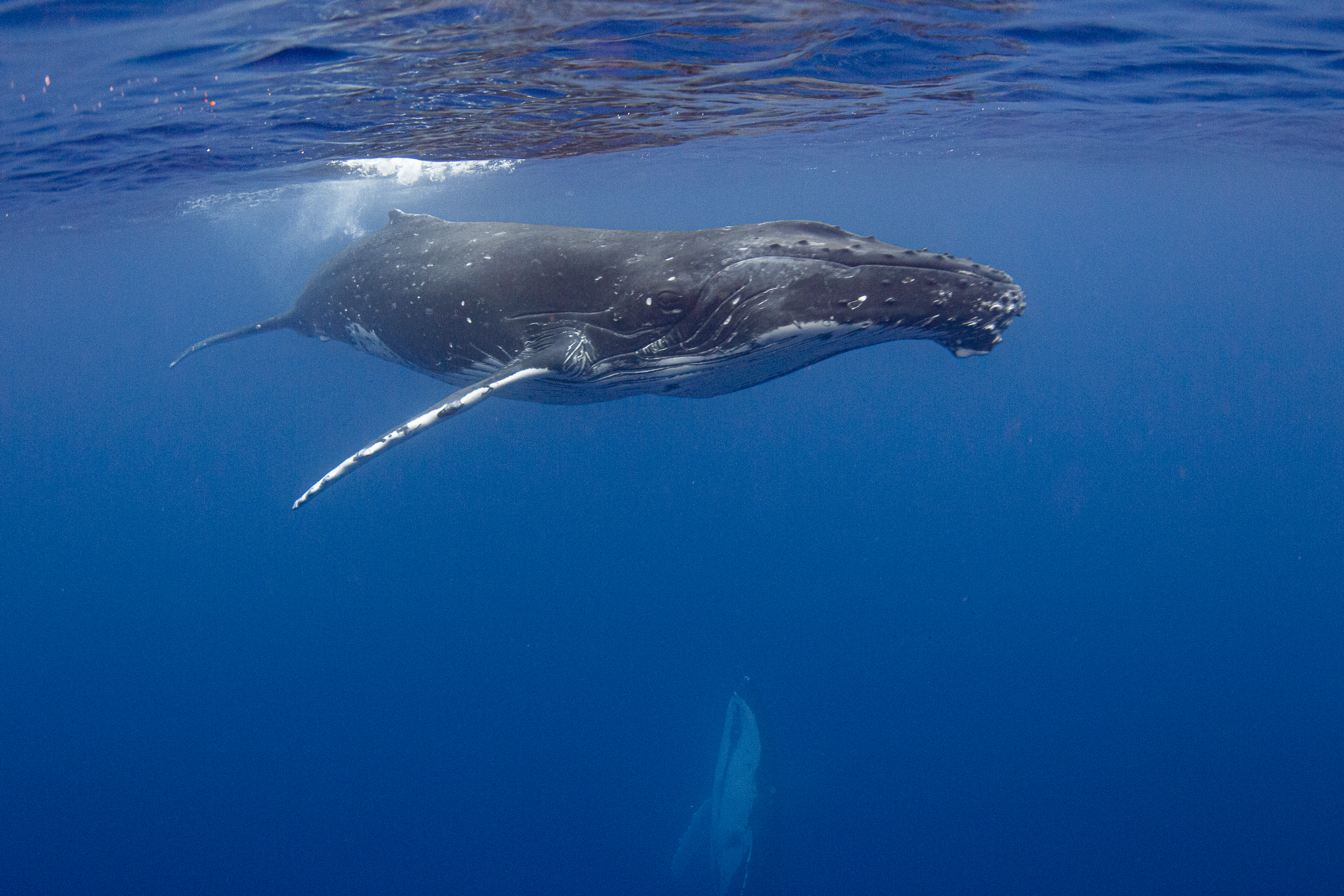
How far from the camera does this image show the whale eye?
17.4 ft

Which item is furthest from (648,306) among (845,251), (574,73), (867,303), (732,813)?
(732,813)

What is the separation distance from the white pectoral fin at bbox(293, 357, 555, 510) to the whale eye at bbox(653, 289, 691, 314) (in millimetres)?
1049

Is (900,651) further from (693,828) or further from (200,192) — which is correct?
(200,192)

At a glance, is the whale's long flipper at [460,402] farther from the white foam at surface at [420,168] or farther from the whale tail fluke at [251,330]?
the white foam at surface at [420,168]

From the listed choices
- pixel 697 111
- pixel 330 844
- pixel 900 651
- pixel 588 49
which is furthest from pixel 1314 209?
pixel 330 844

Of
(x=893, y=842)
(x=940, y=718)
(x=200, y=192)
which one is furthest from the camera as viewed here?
(x=200, y=192)

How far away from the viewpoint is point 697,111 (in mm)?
15617

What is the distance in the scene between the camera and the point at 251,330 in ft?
39.0

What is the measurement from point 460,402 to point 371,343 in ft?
13.9

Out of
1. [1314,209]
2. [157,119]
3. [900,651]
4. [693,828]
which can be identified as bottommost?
[900,651]

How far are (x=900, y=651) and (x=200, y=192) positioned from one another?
94.3 ft

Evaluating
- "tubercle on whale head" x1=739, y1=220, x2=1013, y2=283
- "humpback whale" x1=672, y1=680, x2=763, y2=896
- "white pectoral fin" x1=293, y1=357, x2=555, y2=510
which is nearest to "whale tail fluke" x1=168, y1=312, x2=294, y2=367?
"white pectoral fin" x1=293, y1=357, x2=555, y2=510

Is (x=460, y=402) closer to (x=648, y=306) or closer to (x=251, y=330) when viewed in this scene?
(x=648, y=306)

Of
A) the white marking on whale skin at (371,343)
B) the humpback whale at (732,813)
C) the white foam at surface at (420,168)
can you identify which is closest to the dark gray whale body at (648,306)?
the white marking on whale skin at (371,343)
